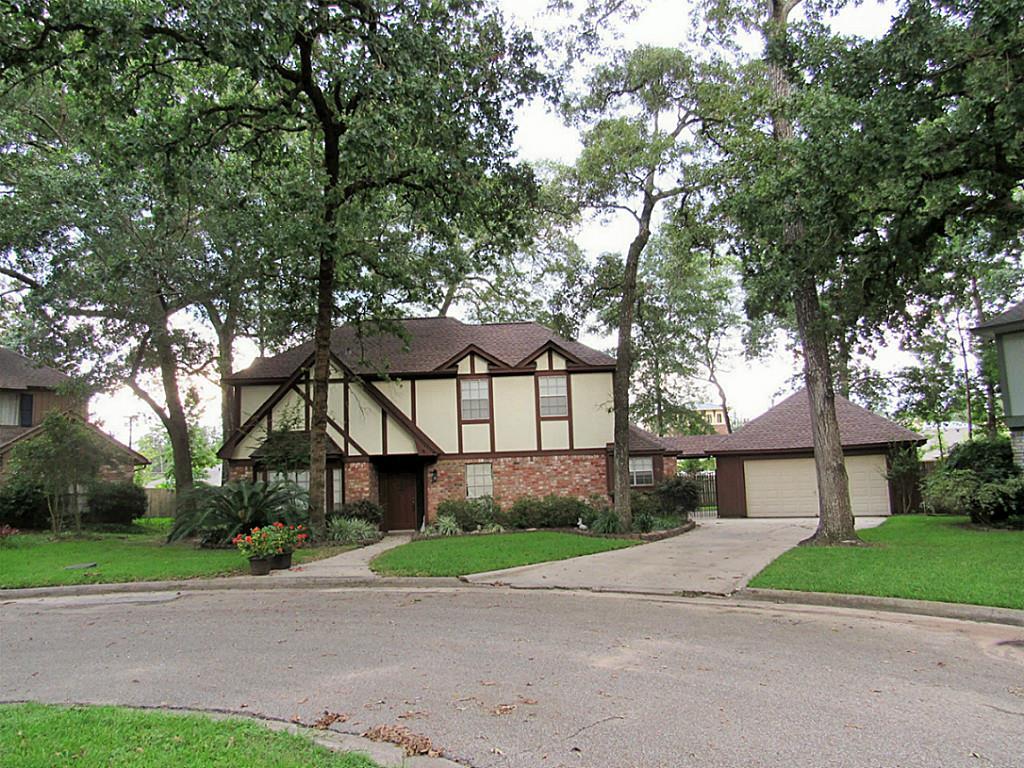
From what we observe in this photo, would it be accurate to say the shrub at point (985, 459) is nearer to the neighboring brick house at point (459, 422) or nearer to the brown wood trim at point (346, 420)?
the neighboring brick house at point (459, 422)

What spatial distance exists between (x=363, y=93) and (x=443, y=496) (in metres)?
13.5

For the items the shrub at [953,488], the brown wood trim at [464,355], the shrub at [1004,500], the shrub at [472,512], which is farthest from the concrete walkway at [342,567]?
the shrub at [1004,500]

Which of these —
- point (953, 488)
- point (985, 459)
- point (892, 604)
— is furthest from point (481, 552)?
point (985, 459)

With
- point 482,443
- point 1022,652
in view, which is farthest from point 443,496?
point 1022,652

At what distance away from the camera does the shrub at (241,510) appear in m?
15.9

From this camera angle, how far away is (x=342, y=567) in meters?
13.0

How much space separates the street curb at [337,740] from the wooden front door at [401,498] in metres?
17.8

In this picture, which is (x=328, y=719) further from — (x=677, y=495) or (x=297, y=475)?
(x=677, y=495)

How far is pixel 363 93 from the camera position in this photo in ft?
39.1

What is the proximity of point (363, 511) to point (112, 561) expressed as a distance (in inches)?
276

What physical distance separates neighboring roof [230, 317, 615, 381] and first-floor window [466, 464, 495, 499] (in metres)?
3.44

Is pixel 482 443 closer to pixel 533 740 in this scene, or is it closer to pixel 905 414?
pixel 533 740

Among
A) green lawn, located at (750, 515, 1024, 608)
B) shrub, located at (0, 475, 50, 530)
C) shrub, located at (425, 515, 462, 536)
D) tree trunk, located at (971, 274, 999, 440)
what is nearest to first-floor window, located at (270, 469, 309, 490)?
shrub, located at (425, 515, 462, 536)

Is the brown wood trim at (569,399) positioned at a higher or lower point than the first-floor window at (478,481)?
higher
